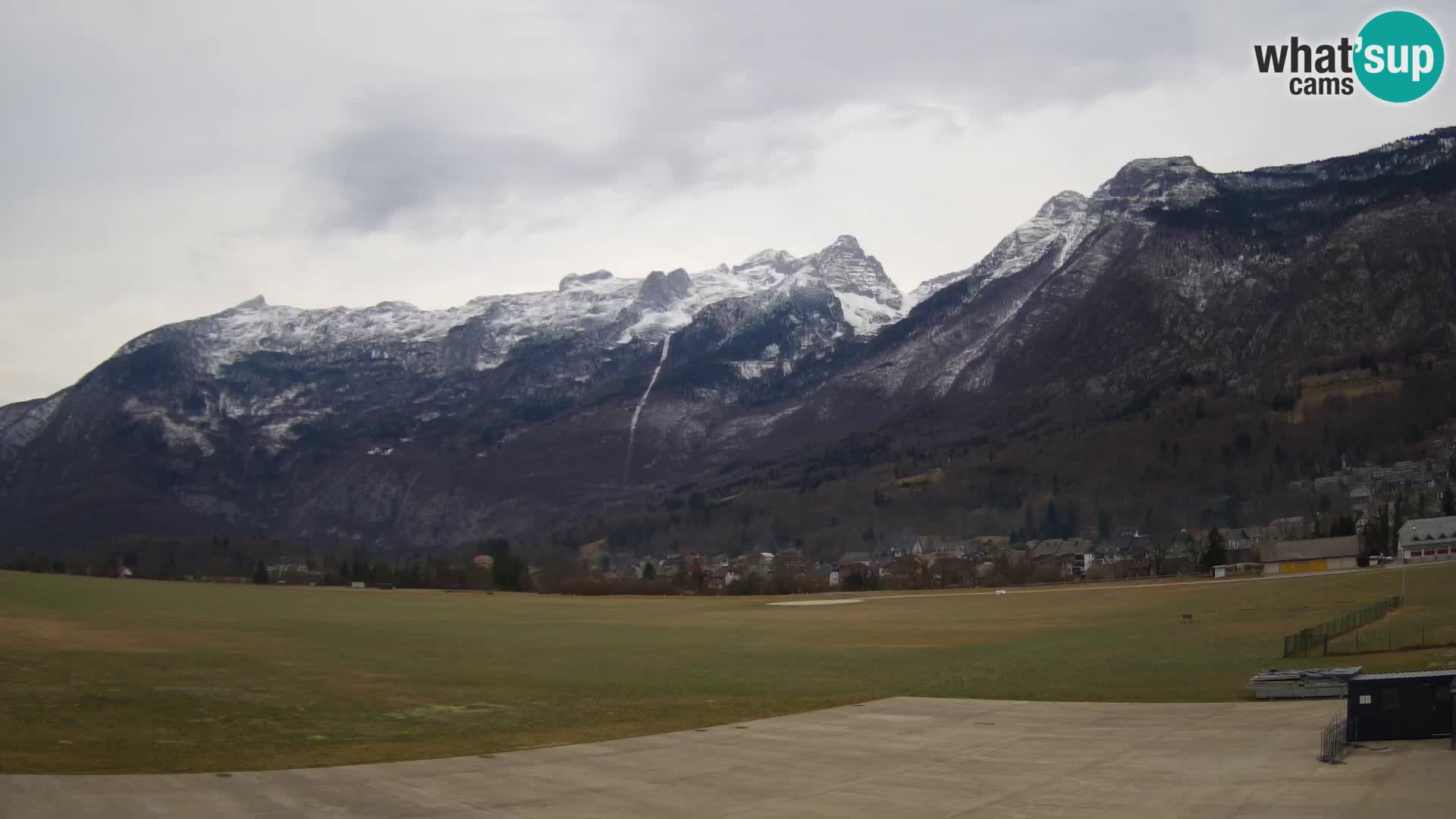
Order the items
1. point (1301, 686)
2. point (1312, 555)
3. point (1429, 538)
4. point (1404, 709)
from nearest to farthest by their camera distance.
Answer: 1. point (1404, 709)
2. point (1301, 686)
3. point (1429, 538)
4. point (1312, 555)

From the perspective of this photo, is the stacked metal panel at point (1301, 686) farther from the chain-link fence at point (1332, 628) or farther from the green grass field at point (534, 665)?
the chain-link fence at point (1332, 628)

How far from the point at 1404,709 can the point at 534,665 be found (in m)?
43.2

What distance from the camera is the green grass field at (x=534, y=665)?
1430 inches

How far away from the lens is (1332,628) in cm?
6078

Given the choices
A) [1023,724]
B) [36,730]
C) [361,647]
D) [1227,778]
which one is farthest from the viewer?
[361,647]

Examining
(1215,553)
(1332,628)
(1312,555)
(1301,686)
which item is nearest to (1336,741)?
(1301,686)

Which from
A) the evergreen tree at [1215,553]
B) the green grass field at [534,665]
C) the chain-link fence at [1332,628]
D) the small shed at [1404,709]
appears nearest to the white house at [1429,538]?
the evergreen tree at [1215,553]

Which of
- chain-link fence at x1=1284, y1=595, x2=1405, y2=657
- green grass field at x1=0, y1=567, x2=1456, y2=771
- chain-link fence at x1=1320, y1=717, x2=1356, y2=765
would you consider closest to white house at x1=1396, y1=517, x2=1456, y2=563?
green grass field at x1=0, y1=567, x2=1456, y2=771

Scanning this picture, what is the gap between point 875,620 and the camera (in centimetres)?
9956

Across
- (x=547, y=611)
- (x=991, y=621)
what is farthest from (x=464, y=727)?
(x=547, y=611)

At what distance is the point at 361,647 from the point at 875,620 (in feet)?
148

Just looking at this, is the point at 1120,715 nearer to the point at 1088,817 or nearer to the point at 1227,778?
the point at 1227,778

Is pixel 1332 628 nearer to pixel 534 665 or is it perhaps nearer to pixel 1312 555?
pixel 534 665

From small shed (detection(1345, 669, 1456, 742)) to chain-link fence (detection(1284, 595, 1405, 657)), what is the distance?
20603mm
